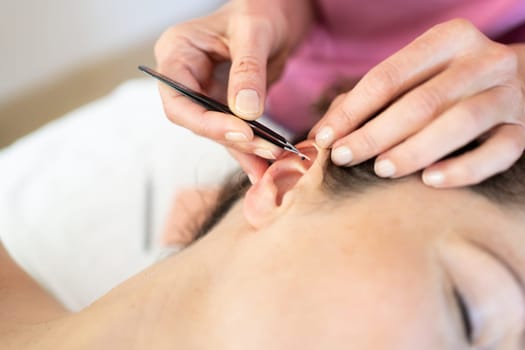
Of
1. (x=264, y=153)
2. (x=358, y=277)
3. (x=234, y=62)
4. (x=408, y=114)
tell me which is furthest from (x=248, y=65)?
(x=358, y=277)

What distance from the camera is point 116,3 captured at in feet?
4.94

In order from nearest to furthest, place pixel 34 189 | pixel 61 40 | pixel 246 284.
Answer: pixel 246 284, pixel 34 189, pixel 61 40

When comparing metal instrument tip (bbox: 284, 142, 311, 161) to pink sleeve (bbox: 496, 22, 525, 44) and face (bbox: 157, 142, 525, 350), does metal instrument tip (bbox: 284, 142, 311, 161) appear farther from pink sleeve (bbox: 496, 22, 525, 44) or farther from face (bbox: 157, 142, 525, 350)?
pink sleeve (bbox: 496, 22, 525, 44)

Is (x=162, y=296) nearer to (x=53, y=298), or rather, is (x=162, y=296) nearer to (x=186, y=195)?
(x=53, y=298)

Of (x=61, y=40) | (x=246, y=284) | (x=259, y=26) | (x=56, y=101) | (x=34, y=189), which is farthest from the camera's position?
(x=56, y=101)

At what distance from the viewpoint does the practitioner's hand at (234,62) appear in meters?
0.74

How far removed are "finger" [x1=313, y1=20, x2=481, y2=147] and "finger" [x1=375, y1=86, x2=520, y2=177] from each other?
0.07 metres

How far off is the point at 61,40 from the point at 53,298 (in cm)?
76

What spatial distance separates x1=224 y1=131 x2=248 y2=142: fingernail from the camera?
2.34 feet

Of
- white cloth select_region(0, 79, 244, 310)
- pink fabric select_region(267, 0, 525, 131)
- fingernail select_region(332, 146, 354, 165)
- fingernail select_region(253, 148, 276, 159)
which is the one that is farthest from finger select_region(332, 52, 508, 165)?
white cloth select_region(0, 79, 244, 310)

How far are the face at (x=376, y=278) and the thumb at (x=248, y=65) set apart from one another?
0.14 metres

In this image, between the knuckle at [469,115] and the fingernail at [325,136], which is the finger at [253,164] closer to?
the fingernail at [325,136]

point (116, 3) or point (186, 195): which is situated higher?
point (116, 3)

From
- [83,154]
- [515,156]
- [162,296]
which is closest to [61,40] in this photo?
[83,154]
